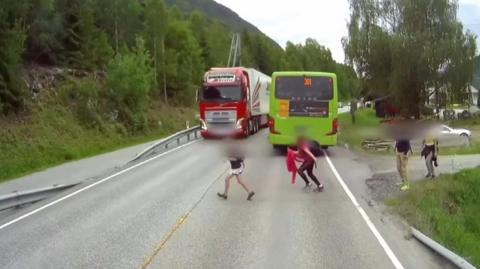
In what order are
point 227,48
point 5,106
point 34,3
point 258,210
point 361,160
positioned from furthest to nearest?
point 227,48, point 34,3, point 5,106, point 361,160, point 258,210

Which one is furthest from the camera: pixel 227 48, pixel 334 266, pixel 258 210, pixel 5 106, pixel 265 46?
pixel 265 46

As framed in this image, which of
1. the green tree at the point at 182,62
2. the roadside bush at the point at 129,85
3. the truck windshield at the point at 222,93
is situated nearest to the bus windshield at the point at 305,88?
the truck windshield at the point at 222,93

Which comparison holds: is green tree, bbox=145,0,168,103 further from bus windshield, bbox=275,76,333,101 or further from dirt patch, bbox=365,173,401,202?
dirt patch, bbox=365,173,401,202

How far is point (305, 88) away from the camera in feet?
82.4

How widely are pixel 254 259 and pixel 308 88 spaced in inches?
631

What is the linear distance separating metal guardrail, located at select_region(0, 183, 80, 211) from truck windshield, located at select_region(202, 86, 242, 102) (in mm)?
16194

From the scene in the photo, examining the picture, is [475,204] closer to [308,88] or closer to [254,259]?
[308,88]

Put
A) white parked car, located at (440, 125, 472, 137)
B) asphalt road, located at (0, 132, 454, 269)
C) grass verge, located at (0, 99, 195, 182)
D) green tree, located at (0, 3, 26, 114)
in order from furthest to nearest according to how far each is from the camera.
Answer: green tree, located at (0, 3, 26, 114)
grass verge, located at (0, 99, 195, 182)
white parked car, located at (440, 125, 472, 137)
asphalt road, located at (0, 132, 454, 269)

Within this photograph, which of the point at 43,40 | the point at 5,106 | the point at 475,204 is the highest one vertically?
the point at 43,40

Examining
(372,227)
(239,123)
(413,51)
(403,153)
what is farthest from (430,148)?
(413,51)

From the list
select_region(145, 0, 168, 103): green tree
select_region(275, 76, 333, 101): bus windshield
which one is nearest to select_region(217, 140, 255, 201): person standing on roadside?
select_region(275, 76, 333, 101): bus windshield

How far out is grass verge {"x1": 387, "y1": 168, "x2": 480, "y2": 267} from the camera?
12.7 m

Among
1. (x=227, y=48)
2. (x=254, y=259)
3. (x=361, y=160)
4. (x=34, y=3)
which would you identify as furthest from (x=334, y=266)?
(x=227, y=48)

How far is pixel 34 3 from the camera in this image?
133ft
